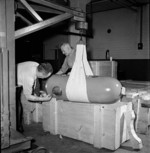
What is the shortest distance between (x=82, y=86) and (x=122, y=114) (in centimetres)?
67

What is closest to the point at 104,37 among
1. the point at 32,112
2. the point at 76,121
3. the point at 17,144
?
the point at 32,112

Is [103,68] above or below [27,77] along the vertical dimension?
above

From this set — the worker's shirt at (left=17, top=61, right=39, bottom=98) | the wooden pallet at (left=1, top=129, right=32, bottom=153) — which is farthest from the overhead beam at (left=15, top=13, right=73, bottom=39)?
the wooden pallet at (left=1, top=129, right=32, bottom=153)

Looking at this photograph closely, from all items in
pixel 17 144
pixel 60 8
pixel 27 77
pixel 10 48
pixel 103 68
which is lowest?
pixel 17 144

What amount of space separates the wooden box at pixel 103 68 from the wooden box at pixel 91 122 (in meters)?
1.41

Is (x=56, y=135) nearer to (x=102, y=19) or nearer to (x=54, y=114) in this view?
(x=54, y=114)

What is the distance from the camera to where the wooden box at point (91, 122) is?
260cm

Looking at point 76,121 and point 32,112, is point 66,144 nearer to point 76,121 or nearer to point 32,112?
point 76,121

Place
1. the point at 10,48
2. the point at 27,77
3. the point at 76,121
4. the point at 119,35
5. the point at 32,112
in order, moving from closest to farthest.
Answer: the point at 10,48 < the point at 76,121 < the point at 27,77 < the point at 32,112 < the point at 119,35

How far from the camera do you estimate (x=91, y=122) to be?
2744mm

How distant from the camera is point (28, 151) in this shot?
8.04ft

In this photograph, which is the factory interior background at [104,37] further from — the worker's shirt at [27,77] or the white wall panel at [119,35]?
the worker's shirt at [27,77]

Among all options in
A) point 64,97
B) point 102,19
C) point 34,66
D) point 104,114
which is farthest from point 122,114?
point 102,19

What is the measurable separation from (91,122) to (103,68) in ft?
6.05
